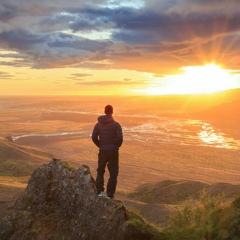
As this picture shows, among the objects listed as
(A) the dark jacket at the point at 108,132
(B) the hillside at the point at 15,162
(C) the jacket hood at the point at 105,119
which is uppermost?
(C) the jacket hood at the point at 105,119

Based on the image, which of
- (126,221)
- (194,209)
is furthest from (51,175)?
(194,209)

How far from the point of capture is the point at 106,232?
23.8 feet

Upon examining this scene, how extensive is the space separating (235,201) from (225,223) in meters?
0.77

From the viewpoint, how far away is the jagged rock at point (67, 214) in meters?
7.31

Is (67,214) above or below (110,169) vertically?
below

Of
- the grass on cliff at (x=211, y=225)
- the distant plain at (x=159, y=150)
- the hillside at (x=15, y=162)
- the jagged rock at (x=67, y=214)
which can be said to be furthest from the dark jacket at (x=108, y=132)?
the hillside at (x=15, y=162)

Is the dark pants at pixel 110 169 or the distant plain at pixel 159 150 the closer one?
the dark pants at pixel 110 169

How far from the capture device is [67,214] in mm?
8227

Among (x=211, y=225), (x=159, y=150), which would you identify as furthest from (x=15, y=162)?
(x=211, y=225)

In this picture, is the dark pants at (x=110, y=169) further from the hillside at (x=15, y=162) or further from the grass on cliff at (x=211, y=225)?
the hillside at (x=15, y=162)

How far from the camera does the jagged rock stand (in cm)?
731

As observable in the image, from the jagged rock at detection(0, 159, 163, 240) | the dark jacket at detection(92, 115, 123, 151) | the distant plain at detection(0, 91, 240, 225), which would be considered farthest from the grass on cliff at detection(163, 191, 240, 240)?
the distant plain at detection(0, 91, 240, 225)

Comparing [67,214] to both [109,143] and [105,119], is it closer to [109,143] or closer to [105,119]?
[109,143]

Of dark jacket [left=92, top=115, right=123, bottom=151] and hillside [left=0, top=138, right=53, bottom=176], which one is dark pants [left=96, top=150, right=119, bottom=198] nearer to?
dark jacket [left=92, top=115, right=123, bottom=151]
